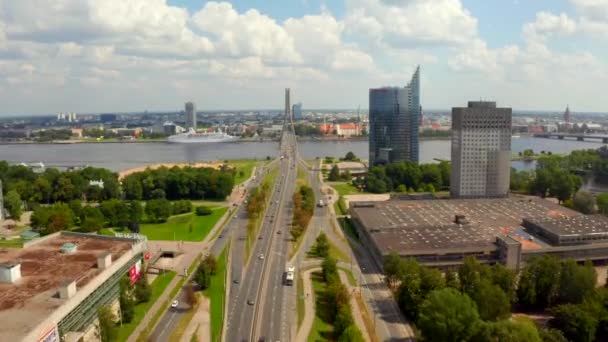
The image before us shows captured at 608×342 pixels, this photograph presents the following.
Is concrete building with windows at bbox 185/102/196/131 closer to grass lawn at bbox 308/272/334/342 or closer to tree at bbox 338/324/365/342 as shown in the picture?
grass lawn at bbox 308/272/334/342

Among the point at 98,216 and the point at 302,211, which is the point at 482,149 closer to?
the point at 302,211

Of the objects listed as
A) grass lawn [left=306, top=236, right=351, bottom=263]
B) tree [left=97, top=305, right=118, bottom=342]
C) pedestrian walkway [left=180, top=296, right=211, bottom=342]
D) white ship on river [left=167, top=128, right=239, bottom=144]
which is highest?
white ship on river [left=167, top=128, right=239, bottom=144]

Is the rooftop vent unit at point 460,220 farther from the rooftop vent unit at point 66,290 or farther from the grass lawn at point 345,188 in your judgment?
the rooftop vent unit at point 66,290

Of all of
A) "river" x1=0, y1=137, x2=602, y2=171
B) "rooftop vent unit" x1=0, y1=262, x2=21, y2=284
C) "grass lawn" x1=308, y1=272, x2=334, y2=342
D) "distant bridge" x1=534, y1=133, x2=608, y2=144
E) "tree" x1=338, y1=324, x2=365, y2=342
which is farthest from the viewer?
"distant bridge" x1=534, y1=133, x2=608, y2=144

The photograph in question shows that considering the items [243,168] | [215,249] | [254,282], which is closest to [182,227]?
[215,249]

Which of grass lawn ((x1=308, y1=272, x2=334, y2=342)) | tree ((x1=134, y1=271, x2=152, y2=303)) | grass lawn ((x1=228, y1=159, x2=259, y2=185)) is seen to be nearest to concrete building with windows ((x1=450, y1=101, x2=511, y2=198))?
grass lawn ((x1=308, y1=272, x2=334, y2=342))

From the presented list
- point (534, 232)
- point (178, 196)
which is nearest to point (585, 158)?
point (534, 232)
